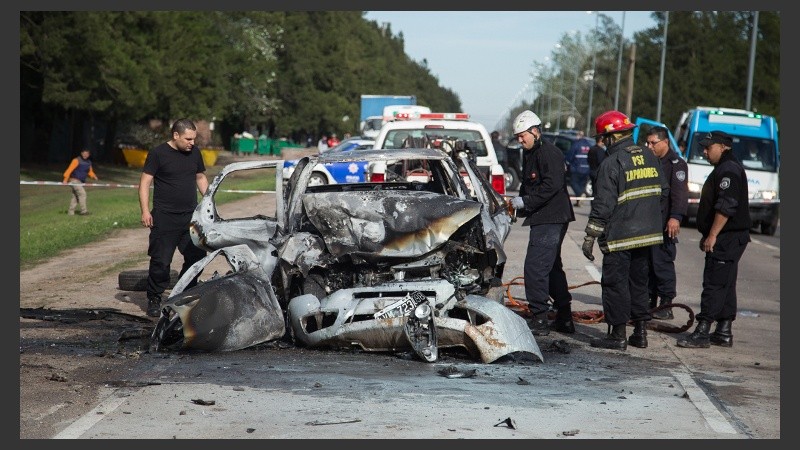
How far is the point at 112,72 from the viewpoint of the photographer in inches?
1515

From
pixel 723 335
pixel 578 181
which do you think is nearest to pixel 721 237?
pixel 723 335

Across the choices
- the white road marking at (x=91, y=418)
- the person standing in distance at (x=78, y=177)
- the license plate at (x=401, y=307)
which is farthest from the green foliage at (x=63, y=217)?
the white road marking at (x=91, y=418)

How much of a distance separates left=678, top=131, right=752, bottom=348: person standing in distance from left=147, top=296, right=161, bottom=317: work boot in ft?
15.3

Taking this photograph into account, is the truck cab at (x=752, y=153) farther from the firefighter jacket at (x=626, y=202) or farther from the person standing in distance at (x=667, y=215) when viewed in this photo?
the firefighter jacket at (x=626, y=202)

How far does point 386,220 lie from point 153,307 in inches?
112

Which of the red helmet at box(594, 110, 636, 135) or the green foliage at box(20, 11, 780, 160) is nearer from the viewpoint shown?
the red helmet at box(594, 110, 636, 135)

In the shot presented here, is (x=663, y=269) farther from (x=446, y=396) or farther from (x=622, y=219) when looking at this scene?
(x=446, y=396)

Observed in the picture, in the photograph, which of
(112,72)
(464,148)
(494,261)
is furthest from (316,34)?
(494,261)

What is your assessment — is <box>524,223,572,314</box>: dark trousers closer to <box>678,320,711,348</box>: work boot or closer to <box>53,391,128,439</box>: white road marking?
<box>678,320,711,348</box>: work boot

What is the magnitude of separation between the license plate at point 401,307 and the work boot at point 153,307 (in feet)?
10.0

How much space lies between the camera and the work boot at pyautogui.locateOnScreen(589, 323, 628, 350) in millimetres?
9836

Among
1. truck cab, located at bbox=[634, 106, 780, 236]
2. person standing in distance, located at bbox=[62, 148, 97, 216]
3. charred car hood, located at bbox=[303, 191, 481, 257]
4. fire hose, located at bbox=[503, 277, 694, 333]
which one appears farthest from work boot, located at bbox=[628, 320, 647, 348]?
person standing in distance, located at bbox=[62, 148, 97, 216]

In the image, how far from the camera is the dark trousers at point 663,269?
1173 centimetres

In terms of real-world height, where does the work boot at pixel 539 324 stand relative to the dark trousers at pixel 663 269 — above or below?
below
